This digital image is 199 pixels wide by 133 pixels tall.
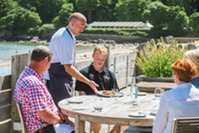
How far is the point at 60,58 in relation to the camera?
4.25 metres

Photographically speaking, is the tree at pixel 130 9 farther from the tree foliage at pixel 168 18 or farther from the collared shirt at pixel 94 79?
the collared shirt at pixel 94 79

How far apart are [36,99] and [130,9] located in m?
88.1

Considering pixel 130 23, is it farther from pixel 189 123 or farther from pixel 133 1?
pixel 189 123

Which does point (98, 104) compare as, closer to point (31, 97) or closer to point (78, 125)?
point (78, 125)

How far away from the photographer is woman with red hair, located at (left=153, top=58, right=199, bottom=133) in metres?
2.72

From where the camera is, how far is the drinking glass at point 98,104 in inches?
127

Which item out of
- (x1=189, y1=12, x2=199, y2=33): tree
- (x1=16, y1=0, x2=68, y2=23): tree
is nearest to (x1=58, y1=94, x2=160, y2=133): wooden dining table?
(x1=189, y1=12, x2=199, y2=33): tree

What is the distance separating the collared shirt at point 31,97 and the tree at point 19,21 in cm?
10037

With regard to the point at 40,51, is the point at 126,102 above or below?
below

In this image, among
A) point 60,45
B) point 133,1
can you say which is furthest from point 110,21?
point 60,45

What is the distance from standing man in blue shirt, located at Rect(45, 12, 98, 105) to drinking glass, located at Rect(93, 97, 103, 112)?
1.59 ft

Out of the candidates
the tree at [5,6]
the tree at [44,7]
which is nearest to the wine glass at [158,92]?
the tree at [44,7]

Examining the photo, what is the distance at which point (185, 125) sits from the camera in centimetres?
252

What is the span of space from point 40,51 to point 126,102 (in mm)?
1174
